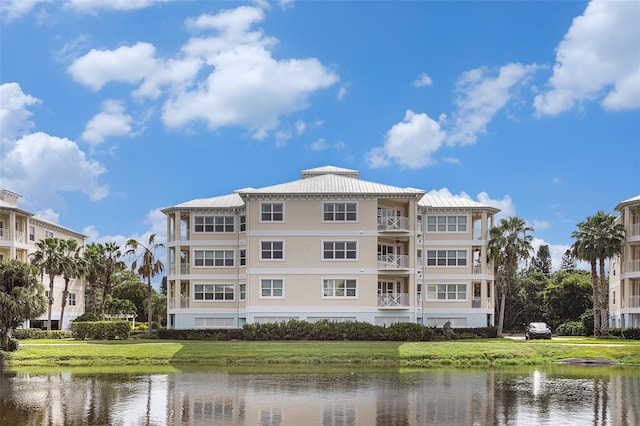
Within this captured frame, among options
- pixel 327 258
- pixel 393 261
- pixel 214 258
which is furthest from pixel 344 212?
pixel 214 258

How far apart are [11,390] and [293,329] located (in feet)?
82.1

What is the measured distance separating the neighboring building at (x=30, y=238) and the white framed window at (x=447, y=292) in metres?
32.8

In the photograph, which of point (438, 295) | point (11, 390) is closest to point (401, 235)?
point (438, 295)

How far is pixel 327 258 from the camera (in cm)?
5584

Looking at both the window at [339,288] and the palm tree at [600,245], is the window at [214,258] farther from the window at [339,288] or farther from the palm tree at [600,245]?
the palm tree at [600,245]

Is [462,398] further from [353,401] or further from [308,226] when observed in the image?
[308,226]

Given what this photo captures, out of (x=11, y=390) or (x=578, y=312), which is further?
(x=578, y=312)

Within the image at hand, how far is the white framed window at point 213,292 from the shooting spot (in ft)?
198

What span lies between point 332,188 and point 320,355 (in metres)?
17.0

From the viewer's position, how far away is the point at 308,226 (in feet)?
184

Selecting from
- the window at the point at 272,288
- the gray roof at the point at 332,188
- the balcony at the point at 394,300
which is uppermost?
the gray roof at the point at 332,188

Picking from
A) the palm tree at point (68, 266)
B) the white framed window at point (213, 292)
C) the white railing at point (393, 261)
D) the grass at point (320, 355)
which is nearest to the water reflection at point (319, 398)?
the grass at point (320, 355)

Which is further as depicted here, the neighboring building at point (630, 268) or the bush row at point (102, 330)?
the neighboring building at point (630, 268)

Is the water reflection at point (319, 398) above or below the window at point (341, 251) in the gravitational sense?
below
